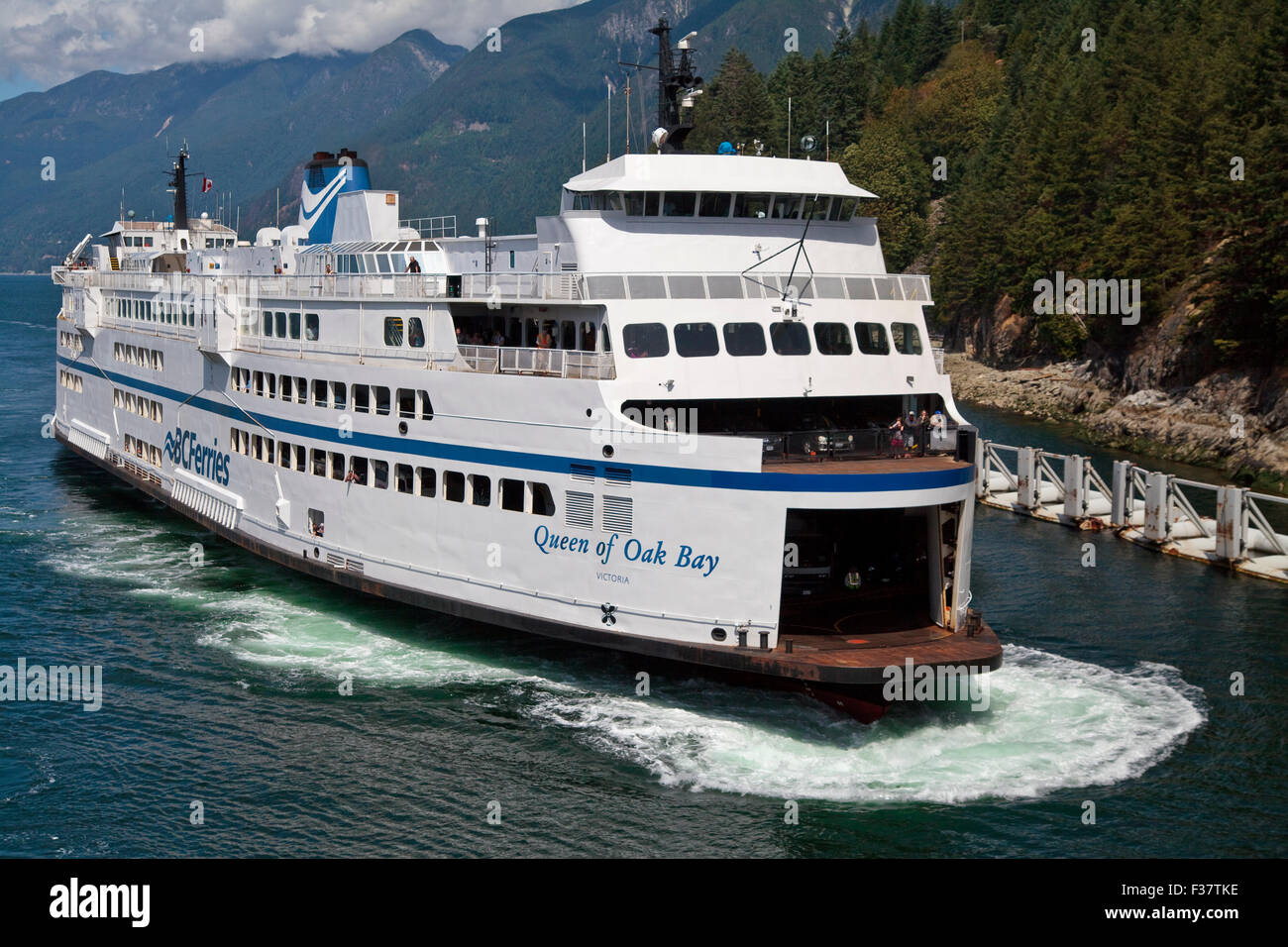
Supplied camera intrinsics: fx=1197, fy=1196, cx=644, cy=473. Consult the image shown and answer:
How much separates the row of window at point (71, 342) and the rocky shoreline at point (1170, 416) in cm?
4221

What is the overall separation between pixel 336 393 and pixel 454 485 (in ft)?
16.1

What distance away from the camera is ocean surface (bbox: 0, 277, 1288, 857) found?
16812 millimetres

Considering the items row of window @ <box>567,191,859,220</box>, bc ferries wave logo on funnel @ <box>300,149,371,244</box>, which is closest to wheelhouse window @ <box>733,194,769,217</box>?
row of window @ <box>567,191,859,220</box>

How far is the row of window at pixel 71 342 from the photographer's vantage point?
46.5m

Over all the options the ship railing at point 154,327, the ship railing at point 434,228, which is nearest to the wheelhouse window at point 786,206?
the ship railing at point 434,228

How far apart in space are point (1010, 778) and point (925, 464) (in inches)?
206

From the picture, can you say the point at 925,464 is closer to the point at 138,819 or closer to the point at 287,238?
the point at 138,819

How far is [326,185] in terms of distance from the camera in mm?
35844

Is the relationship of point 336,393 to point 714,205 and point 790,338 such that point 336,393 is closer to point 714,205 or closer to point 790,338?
point 714,205

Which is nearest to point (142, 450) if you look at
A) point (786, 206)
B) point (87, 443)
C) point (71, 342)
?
point (87, 443)

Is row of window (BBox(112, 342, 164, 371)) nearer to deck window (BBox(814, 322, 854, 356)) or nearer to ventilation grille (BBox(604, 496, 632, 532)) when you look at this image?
ventilation grille (BBox(604, 496, 632, 532))

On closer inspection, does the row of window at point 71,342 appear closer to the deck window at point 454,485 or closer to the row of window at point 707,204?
the deck window at point 454,485
